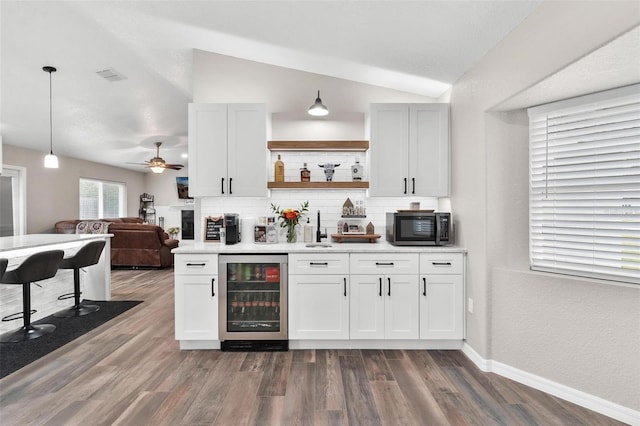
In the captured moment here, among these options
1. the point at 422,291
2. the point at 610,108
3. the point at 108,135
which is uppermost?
the point at 108,135

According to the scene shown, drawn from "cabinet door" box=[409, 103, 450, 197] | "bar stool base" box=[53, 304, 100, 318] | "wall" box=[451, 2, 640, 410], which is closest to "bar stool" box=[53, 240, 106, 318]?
"bar stool base" box=[53, 304, 100, 318]

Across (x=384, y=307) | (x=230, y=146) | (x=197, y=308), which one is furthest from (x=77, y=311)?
(x=384, y=307)

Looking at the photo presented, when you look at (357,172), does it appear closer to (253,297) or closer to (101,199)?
(253,297)

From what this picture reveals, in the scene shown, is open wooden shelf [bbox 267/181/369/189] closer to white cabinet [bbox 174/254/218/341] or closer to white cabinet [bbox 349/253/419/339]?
white cabinet [bbox 349/253/419/339]

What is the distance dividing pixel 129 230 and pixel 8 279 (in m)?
3.80

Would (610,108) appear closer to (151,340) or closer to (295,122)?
(295,122)

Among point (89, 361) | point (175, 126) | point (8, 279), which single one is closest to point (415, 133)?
point (89, 361)

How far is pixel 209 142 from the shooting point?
330 cm

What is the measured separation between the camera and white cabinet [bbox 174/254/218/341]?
2.98 metres

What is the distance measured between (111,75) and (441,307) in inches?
195

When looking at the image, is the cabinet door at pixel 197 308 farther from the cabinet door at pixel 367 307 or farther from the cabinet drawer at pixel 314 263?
the cabinet door at pixel 367 307

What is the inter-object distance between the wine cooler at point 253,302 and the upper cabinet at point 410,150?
52.6 inches

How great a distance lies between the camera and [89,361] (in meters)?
2.83

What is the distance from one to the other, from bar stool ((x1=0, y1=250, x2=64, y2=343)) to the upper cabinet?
11.2 ft
